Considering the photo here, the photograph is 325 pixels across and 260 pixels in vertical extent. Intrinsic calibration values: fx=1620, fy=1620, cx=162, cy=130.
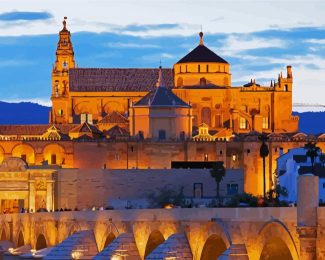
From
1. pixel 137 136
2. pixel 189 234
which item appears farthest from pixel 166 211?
pixel 137 136

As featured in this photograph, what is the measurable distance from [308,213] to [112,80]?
320ft

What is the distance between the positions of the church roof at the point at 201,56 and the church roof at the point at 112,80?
8.38ft

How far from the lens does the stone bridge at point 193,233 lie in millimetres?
35344

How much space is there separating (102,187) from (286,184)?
757 inches

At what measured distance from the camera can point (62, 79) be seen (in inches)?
5404

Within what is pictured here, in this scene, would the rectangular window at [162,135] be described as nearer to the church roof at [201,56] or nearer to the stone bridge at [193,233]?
the church roof at [201,56]

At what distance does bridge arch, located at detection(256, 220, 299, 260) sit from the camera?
123ft

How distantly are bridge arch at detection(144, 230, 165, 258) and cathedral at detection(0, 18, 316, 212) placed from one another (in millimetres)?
45810

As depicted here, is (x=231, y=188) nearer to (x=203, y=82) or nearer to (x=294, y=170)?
(x=294, y=170)

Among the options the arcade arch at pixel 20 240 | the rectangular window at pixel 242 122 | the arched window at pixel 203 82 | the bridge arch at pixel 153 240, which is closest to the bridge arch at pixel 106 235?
the bridge arch at pixel 153 240

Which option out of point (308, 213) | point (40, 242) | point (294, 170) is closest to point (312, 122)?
point (294, 170)

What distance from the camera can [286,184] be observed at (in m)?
80.2

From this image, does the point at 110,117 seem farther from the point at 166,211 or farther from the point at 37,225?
the point at 166,211

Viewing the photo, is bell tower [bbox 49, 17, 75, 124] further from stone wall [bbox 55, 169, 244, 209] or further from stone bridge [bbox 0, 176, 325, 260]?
stone bridge [bbox 0, 176, 325, 260]
